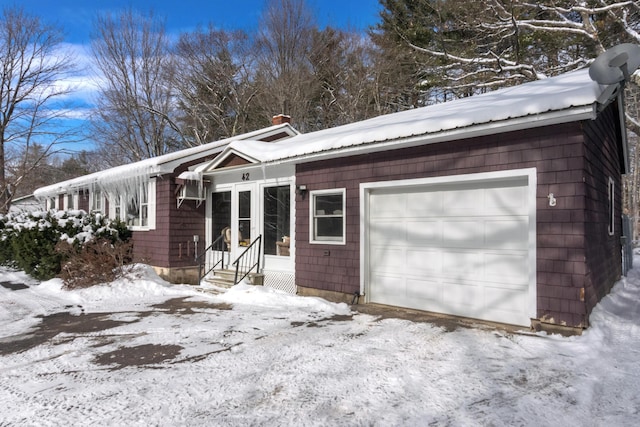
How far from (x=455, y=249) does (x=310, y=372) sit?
3158 millimetres

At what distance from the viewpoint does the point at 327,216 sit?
7.64 metres

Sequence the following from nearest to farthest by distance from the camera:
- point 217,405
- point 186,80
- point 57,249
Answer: point 217,405
point 57,249
point 186,80

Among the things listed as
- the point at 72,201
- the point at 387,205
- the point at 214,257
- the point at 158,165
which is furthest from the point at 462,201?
the point at 72,201

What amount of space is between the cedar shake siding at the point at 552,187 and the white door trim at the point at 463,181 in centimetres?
6

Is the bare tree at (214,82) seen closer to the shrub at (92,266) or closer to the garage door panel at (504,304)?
the shrub at (92,266)

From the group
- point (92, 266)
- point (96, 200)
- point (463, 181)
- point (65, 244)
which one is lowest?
point (92, 266)

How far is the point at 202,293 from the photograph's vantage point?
8.51 metres

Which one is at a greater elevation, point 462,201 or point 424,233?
point 462,201

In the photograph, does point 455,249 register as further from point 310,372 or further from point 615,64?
point 310,372

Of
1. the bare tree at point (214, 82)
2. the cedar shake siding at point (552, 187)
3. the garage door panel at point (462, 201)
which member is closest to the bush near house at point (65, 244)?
the cedar shake siding at point (552, 187)

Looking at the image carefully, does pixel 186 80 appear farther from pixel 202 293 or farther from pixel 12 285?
pixel 202 293

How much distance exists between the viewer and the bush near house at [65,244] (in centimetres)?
884

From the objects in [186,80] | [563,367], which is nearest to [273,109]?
[186,80]

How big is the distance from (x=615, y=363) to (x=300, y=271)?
17.1ft
